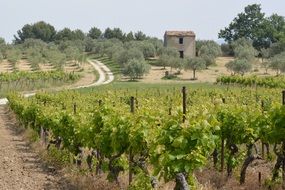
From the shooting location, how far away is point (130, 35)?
122 meters

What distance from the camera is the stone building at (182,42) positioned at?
85.8 m

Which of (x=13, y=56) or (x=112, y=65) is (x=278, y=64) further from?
(x=13, y=56)

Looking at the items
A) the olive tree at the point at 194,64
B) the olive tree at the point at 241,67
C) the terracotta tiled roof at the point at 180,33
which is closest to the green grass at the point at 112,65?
the olive tree at the point at 194,64

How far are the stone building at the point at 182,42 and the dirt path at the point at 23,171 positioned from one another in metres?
66.0

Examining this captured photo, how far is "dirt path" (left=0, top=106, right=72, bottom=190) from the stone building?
2598 inches

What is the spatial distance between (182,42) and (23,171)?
73.8 meters

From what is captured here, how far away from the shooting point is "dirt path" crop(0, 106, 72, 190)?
12.9 meters

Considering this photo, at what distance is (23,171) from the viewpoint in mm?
14672

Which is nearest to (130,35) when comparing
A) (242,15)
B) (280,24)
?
(242,15)

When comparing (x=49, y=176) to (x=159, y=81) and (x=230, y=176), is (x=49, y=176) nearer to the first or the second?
(x=230, y=176)

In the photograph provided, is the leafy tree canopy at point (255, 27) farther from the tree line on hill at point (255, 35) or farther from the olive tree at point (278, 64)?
the olive tree at point (278, 64)

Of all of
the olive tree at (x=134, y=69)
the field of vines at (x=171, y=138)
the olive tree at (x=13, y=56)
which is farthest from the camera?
the olive tree at (x=13, y=56)

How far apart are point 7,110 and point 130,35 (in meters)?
87.0

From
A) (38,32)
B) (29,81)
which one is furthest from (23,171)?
(38,32)
